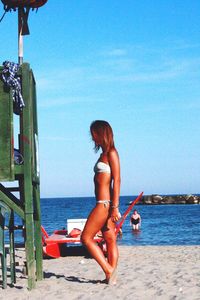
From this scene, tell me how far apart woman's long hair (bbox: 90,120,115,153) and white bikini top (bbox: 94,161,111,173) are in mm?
182

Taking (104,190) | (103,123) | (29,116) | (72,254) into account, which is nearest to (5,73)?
(29,116)

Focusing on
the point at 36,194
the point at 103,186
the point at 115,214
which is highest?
the point at 103,186

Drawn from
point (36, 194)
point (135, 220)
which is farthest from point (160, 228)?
point (36, 194)

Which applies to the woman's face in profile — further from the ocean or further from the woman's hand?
the ocean

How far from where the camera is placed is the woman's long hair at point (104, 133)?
7.48 m

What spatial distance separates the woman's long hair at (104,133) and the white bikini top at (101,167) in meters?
0.18

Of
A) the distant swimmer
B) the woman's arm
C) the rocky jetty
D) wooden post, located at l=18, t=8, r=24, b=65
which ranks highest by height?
wooden post, located at l=18, t=8, r=24, b=65

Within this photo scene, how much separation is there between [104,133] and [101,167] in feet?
1.44

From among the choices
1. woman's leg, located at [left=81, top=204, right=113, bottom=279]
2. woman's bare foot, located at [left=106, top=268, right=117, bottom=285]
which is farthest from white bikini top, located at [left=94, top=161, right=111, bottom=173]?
woman's bare foot, located at [left=106, top=268, right=117, bottom=285]

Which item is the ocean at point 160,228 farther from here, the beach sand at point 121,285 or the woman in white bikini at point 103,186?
the woman in white bikini at point 103,186

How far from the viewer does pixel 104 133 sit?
7.49m

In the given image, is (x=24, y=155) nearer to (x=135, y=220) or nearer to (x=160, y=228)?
(x=135, y=220)

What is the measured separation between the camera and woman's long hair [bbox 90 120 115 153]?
24.5ft

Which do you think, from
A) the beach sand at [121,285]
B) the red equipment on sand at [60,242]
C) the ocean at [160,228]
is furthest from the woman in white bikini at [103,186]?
the ocean at [160,228]
